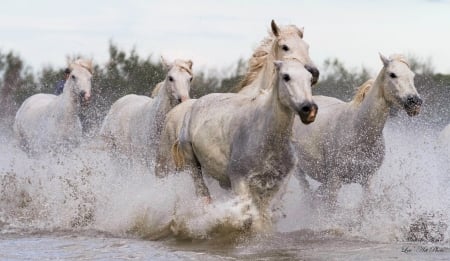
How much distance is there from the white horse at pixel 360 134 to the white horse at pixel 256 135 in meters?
1.27

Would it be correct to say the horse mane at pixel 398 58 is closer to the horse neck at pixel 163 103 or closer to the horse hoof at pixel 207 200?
A: the horse hoof at pixel 207 200

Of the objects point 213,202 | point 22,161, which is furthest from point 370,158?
point 22,161

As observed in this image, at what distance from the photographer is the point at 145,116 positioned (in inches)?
574

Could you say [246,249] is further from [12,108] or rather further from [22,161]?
[12,108]

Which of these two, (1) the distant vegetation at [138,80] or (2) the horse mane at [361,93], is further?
(1) the distant vegetation at [138,80]

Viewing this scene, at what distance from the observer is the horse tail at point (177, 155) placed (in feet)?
37.9

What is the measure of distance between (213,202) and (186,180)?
101 cm

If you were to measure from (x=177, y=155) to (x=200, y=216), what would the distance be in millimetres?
1174

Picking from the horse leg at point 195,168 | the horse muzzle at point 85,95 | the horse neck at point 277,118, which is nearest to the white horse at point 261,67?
the horse leg at point 195,168

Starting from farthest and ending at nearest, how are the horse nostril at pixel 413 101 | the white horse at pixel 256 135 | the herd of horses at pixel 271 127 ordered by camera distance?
the horse nostril at pixel 413 101, the herd of horses at pixel 271 127, the white horse at pixel 256 135

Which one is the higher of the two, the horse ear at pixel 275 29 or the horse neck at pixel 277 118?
the horse ear at pixel 275 29

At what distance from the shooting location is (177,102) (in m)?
13.9

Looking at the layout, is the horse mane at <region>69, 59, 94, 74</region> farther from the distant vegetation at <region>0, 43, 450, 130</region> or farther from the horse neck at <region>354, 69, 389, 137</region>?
the distant vegetation at <region>0, 43, 450, 130</region>

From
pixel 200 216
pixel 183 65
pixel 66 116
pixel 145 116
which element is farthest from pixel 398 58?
pixel 66 116
